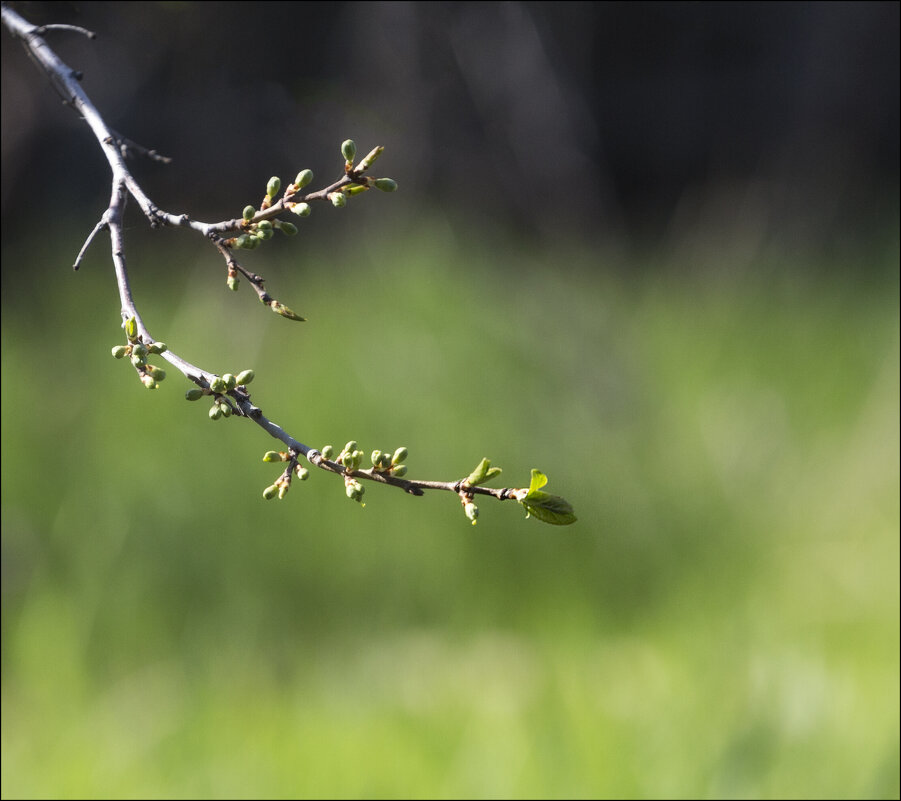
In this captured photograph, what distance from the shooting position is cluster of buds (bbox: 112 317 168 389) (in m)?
0.54

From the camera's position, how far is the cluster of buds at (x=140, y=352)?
21.4 inches

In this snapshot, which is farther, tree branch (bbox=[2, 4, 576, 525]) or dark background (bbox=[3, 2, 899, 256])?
dark background (bbox=[3, 2, 899, 256])

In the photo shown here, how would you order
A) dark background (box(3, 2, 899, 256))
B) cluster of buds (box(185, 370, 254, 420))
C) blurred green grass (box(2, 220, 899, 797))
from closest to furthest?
1. cluster of buds (box(185, 370, 254, 420))
2. blurred green grass (box(2, 220, 899, 797))
3. dark background (box(3, 2, 899, 256))

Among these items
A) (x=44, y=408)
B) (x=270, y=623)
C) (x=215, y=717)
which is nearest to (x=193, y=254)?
(x=44, y=408)

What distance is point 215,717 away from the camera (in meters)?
1.57

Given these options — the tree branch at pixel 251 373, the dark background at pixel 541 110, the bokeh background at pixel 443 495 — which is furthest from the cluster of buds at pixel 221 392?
the dark background at pixel 541 110

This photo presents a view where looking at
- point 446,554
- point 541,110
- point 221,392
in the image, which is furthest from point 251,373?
point 541,110

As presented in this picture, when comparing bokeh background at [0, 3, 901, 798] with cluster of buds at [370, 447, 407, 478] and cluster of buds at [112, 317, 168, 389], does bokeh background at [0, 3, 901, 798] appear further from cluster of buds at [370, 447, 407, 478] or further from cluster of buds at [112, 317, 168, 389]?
cluster of buds at [370, 447, 407, 478]

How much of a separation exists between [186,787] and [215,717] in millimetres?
149

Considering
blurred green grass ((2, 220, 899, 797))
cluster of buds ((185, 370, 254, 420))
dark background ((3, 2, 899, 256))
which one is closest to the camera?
cluster of buds ((185, 370, 254, 420))

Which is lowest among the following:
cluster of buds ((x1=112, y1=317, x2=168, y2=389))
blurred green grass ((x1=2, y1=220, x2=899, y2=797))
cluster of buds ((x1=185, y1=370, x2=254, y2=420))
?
cluster of buds ((x1=185, y1=370, x2=254, y2=420))

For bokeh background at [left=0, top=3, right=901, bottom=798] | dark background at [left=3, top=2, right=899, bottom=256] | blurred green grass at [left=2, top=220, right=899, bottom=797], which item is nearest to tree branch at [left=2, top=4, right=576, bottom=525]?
bokeh background at [left=0, top=3, right=901, bottom=798]

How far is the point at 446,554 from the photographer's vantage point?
178 cm

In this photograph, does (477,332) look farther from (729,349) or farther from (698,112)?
(698,112)
